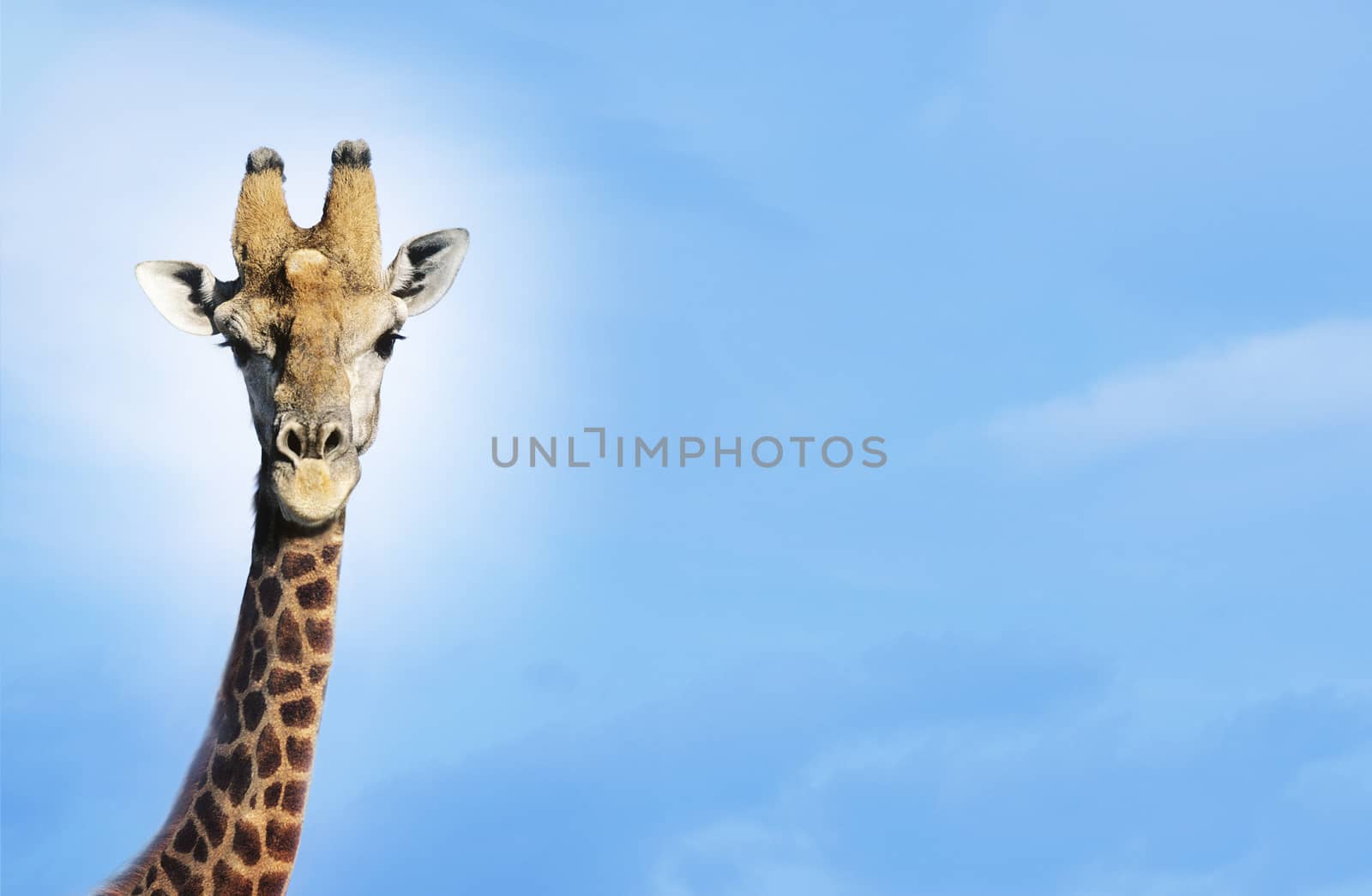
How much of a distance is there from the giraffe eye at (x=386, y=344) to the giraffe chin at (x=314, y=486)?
1052mm

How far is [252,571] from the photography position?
11203 millimetres

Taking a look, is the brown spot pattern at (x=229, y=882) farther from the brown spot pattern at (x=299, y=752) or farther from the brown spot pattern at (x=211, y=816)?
the brown spot pattern at (x=299, y=752)

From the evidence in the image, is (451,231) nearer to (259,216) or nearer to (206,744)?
(259,216)

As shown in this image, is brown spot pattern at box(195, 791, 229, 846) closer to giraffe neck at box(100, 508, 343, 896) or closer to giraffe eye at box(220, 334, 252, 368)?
giraffe neck at box(100, 508, 343, 896)

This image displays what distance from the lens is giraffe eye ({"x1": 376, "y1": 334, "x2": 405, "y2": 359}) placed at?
1133 centimetres

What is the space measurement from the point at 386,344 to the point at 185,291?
1.77 m

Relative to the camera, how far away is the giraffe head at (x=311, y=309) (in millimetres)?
10547

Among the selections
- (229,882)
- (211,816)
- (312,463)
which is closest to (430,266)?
(312,463)

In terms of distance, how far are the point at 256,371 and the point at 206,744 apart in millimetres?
2914

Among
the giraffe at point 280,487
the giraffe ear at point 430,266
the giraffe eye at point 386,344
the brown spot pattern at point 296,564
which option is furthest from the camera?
the giraffe ear at point 430,266

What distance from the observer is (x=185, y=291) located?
11.7m

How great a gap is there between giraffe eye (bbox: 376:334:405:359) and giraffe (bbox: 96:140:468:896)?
17mm

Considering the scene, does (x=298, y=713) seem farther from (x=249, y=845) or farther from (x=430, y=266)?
(x=430, y=266)

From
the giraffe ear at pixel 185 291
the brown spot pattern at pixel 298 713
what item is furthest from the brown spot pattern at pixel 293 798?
the giraffe ear at pixel 185 291
